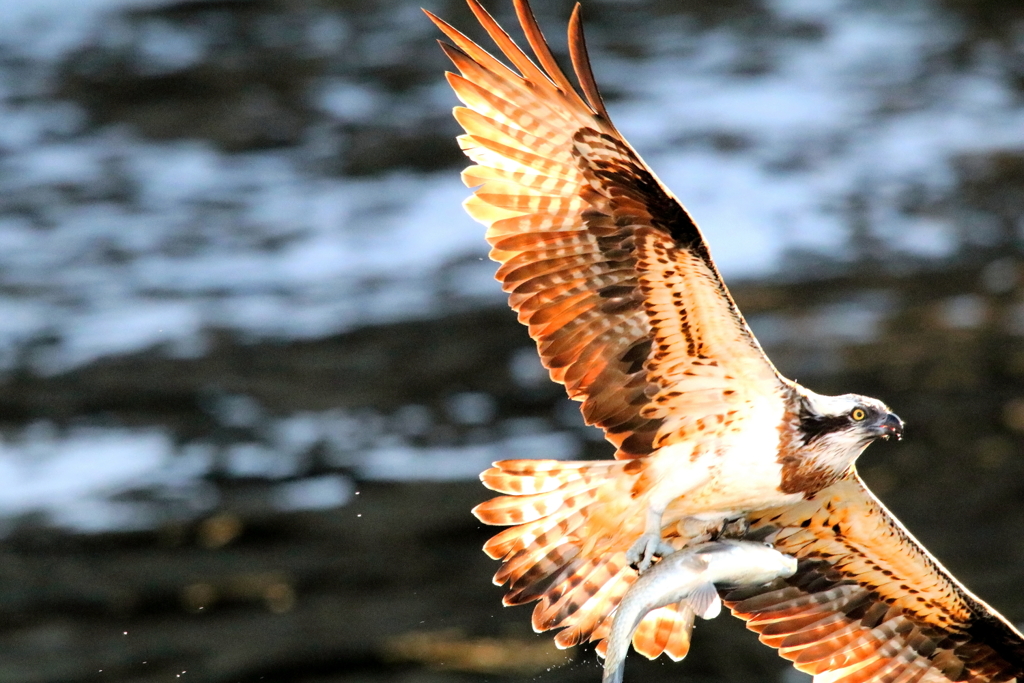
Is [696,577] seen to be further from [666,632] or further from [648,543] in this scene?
[666,632]

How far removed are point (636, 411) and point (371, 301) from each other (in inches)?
465

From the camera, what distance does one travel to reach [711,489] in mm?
8062

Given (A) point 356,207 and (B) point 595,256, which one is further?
(A) point 356,207

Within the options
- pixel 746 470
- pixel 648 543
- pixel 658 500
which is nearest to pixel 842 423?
pixel 746 470

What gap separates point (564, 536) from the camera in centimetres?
819

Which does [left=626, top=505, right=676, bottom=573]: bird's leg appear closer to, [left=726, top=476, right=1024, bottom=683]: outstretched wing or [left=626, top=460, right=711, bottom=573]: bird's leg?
[left=626, top=460, right=711, bottom=573]: bird's leg

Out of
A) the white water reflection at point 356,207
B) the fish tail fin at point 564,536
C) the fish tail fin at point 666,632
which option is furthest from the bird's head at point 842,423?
the white water reflection at point 356,207

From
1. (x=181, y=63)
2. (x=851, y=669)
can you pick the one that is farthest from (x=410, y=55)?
(x=851, y=669)

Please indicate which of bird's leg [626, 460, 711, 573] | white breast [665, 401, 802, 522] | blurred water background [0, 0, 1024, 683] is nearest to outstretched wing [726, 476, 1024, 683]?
A: white breast [665, 401, 802, 522]

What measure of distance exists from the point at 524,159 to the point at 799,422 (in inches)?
76.1

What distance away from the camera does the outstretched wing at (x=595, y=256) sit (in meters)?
7.53

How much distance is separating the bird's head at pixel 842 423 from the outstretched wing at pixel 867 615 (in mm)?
782

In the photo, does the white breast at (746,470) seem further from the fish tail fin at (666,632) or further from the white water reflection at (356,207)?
the white water reflection at (356,207)

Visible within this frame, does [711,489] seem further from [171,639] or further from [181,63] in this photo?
[181,63]
